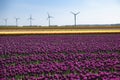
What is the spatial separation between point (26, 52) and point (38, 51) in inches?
29.5

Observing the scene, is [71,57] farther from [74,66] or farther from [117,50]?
[117,50]

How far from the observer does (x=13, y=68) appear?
10227 mm

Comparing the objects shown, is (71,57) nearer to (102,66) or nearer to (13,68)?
(102,66)

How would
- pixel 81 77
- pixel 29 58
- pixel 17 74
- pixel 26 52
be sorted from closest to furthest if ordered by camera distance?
pixel 81 77, pixel 17 74, pixel 29 58, pixel 26 52

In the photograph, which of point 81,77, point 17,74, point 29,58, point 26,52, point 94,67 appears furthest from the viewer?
point 26,52

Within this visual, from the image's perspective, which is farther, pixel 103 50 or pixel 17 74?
pixel 103 50

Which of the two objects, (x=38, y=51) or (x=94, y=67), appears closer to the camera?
(x=94, y=67)

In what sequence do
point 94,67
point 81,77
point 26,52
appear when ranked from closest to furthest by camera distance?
1. point 81,77
2. point 94,67
3. point 26,52

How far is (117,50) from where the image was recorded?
1633cm

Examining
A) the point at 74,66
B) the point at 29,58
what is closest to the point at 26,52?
the point at 29,58

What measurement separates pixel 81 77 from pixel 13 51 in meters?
8.03

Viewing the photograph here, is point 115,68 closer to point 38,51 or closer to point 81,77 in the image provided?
point 81,77

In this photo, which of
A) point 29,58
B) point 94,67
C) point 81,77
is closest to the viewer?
point 81,77

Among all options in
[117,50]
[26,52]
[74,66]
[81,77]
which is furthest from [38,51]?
[81,77]
